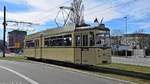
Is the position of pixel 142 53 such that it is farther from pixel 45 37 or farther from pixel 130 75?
pixel 130 75

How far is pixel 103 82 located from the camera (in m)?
16.1

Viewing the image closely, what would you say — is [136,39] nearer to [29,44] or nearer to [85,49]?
[29,44]

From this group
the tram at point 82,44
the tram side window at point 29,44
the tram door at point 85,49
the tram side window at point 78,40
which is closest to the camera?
the tram at point 82,44

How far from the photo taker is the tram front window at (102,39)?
24688 millimetres

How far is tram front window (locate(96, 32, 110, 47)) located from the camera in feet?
81.0

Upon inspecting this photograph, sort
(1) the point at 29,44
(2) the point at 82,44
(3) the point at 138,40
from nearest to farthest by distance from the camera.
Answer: (2) the point at 82,44
(1) the point at 29,44
(3) the point at 138,40

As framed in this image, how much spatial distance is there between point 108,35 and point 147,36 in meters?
86.2

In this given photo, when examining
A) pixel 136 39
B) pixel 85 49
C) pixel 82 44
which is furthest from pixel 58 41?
pixel 136 39

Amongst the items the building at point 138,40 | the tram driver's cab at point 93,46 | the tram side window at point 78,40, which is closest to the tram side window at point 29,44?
the tram side window at point 78,40

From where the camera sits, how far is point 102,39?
2491 centimetres

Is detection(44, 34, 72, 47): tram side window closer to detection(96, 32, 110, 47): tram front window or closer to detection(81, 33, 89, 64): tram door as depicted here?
detection(81, 33, 89, 64): tram door

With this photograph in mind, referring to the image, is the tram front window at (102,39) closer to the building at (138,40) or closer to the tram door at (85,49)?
→ the tram door at (85,49)

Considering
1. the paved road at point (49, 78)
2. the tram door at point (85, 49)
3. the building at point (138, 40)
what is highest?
the building at point (138, 40)

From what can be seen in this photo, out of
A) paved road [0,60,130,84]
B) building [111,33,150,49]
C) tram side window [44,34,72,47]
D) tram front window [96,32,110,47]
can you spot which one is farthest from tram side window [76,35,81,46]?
building [111,33,150,49]
